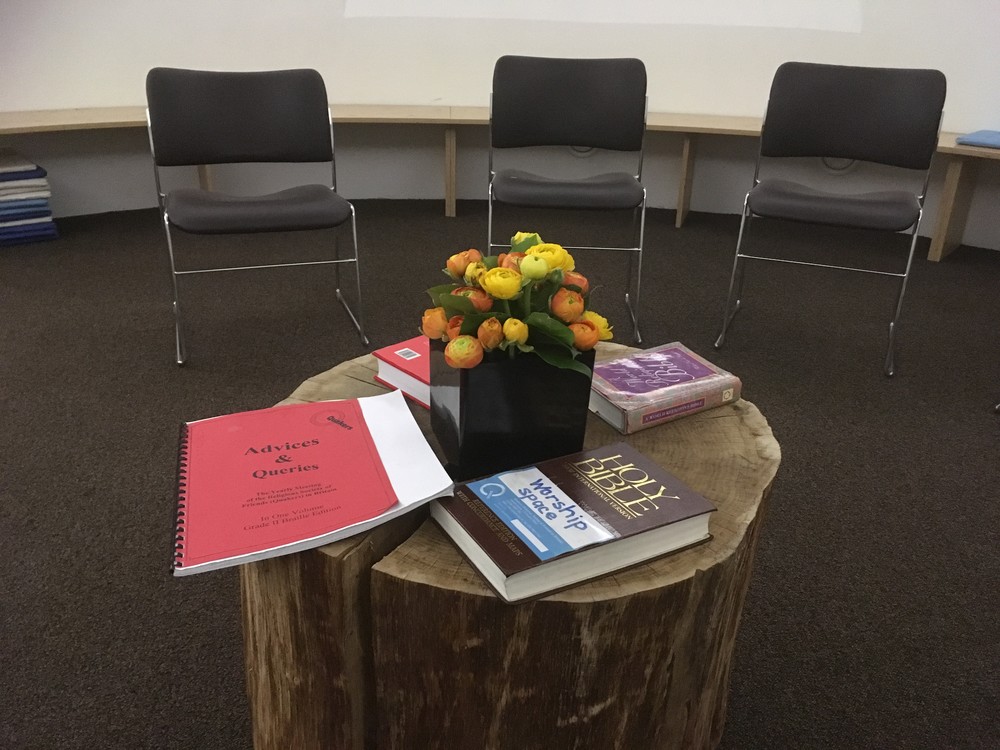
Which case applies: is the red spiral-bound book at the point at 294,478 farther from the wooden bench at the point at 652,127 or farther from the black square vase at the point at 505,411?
the wooden bench at the point at 652,127

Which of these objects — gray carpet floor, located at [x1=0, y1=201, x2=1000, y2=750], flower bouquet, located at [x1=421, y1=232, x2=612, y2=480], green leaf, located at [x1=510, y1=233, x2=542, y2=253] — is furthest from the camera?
gray carpet floor, located at [x1=0, y1=201, x2=1000, y2=750]

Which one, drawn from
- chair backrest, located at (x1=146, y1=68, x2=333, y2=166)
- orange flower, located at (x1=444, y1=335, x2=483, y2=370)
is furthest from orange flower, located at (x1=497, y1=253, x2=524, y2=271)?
chair backrest, located at (x1=146, y1=68, x2=333, y2=166)

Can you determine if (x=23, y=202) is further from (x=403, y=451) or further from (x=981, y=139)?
(x=981, y=139)

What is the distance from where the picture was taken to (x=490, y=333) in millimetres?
959

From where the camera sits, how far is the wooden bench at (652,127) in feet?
11.6

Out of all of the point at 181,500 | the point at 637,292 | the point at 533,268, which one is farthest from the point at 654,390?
the point at 637,292

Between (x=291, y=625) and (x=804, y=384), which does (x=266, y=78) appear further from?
(x=291, y=625)

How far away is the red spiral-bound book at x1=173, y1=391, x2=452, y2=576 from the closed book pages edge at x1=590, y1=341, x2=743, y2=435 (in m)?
0.30

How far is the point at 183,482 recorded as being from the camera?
100cm

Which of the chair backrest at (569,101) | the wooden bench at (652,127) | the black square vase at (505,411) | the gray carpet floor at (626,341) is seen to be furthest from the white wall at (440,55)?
the black square vase at (505,411)

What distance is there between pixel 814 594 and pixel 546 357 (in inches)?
42.1

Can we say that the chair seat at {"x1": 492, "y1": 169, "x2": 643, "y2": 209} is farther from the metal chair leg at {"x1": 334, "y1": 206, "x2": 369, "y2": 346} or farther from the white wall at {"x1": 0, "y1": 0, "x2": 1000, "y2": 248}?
the white wall at {"x1": 0, "y1": 0, "x2": 1000, "y2": 248}

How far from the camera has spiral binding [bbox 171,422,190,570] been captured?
0.87 metres

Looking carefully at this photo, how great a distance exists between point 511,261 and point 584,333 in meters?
0.13
